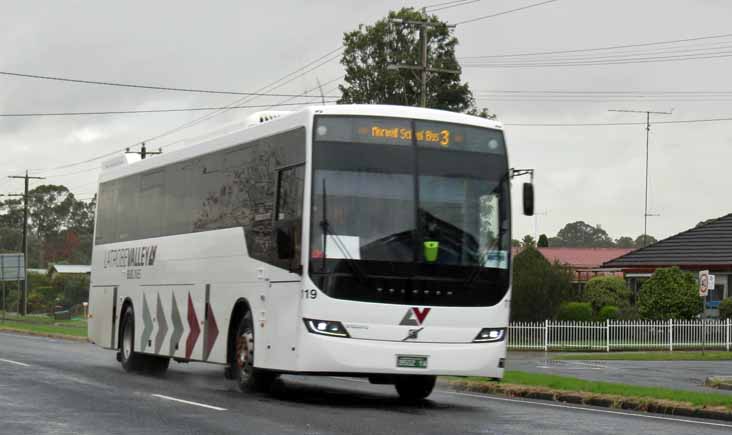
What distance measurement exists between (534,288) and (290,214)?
32.0m

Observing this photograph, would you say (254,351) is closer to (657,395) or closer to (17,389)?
(17,389)

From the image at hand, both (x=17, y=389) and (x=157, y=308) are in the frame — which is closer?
(x=17, y=389)

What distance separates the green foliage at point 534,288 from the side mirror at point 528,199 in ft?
98.9

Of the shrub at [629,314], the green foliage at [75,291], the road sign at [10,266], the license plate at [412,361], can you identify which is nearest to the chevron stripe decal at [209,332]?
the license plate at [412,361]

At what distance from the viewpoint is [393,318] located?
16.8 m

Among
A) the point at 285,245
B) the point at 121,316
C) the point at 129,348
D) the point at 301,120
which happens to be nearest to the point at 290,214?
the point at 285,245

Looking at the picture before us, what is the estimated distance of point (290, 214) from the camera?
17.4 metres

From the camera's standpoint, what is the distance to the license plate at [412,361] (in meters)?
16.8

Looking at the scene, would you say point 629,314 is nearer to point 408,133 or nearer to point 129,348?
point 129,348

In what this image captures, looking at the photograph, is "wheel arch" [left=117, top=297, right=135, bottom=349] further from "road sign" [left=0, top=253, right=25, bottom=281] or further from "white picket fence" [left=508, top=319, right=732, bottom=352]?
"road sign" [left=0, top=253, right=25, bottom=281]

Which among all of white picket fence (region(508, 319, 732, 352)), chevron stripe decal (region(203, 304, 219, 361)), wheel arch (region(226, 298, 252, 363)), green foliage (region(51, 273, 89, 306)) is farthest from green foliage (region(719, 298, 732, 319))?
green foliage (region(51, 273, 89, 306))

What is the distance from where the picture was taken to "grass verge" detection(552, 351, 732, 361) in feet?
130

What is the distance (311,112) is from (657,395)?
660 centimetres

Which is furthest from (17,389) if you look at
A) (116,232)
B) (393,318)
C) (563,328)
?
(563,328)
